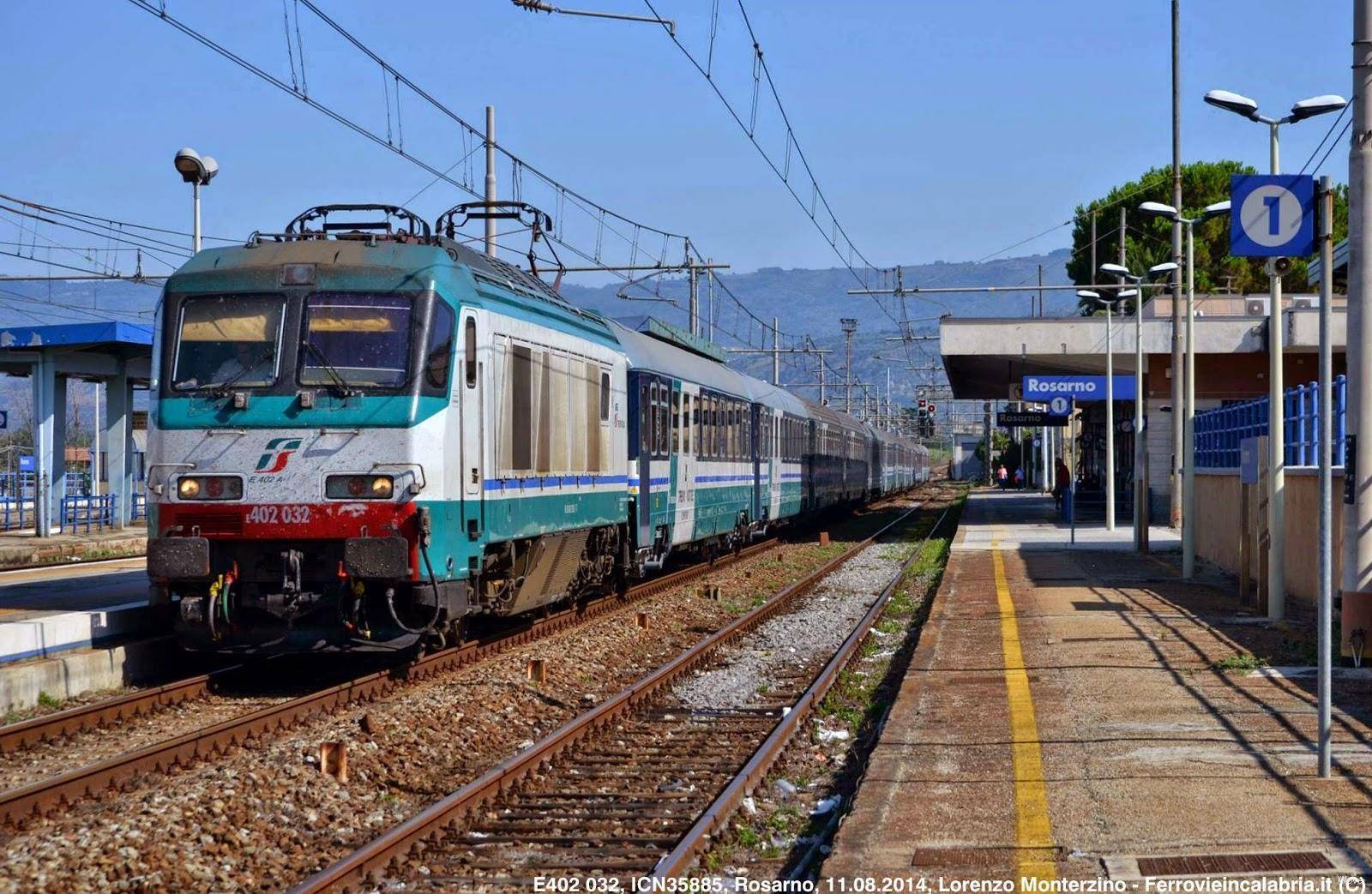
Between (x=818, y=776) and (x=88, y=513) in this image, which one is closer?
(x=818, y=776)

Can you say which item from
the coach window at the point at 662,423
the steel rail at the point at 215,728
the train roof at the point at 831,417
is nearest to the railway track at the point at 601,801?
the steel rail at the point at 215,728

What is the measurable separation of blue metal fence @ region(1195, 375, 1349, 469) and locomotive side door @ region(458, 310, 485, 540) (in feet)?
Answer: 22.2

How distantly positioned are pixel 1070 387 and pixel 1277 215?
95.0 feet

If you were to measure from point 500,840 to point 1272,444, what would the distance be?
10.0 metres

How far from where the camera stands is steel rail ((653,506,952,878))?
6.74 m

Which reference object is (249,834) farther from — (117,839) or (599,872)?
(599,872)

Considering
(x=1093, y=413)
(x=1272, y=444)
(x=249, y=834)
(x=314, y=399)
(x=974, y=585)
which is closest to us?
(x=249, y=834)

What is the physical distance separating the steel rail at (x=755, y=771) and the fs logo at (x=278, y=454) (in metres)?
4.10

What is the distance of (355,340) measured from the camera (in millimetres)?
11133

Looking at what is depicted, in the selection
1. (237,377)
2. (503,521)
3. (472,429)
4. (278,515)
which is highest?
(237,377)

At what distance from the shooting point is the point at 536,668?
479 inches

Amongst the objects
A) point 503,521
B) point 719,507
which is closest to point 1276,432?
point 503,521

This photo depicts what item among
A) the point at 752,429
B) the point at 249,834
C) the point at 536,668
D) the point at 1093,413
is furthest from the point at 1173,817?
the point at 1093,413

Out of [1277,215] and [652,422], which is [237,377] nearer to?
[1277,215]
